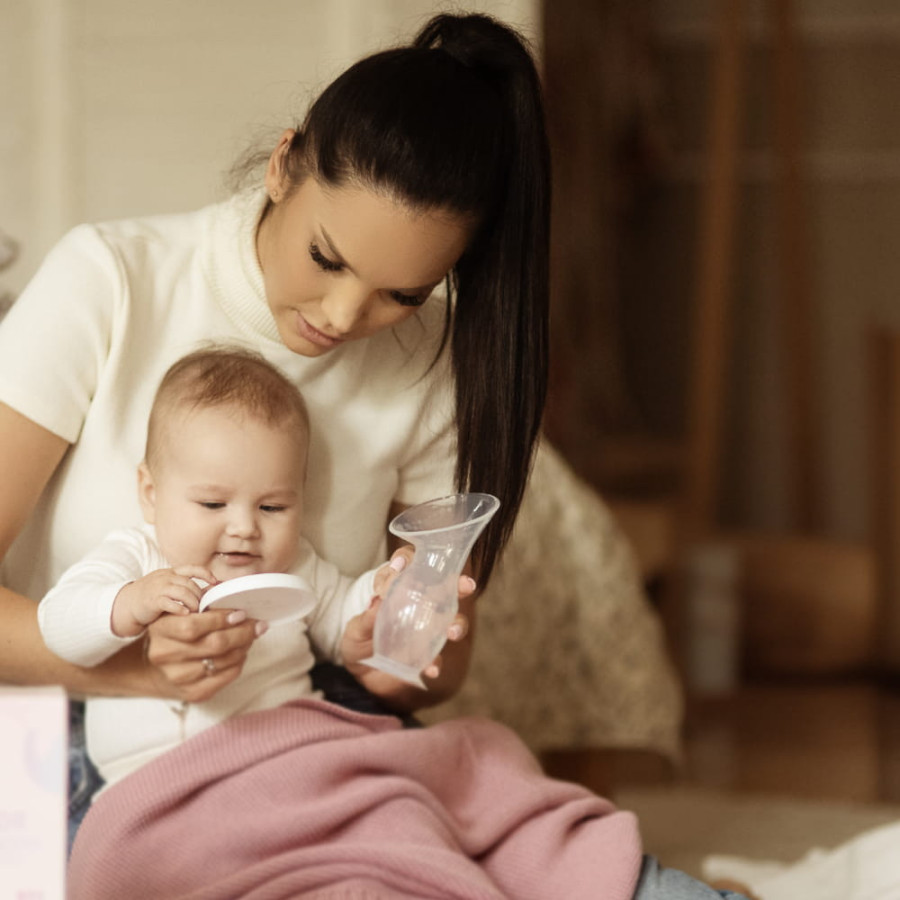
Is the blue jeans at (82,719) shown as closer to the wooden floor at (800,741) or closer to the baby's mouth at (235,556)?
the baby's mouth at (235,556)

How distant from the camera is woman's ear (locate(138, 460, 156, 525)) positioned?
944 millimetres

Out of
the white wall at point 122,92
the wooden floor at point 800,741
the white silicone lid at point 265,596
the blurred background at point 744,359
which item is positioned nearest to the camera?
the white silicone lid at point 265,596

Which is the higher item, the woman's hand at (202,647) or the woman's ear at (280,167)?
the woman's ear at (280,167)

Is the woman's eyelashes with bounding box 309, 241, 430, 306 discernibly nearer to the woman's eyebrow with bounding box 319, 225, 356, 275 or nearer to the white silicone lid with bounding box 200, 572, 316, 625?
the woman's eyebrow with bounding box 319, 225, 356, 275

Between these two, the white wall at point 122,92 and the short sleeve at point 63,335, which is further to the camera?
the white wall at point 122,92

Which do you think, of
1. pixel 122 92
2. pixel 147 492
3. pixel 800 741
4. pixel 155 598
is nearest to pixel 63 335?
pixel 147 492

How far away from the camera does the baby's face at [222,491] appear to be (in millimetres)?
911

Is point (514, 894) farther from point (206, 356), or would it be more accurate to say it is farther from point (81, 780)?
point (206, 356)

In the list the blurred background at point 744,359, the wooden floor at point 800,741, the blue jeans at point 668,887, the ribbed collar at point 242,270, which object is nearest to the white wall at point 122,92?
the blurred background at point 744,359

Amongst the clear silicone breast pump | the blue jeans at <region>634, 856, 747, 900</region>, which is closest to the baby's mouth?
the clear silicone breast pump

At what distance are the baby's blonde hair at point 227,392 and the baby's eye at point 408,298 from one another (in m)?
0.11

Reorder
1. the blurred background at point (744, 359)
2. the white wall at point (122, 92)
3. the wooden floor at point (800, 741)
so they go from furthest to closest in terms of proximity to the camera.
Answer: the blurred background at point (744, 359), the wooden floor at point (800, 741), the white wall at point (122, 92)

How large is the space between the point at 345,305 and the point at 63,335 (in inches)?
8.5

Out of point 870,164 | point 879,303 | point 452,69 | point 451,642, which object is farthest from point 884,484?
point 452,69
